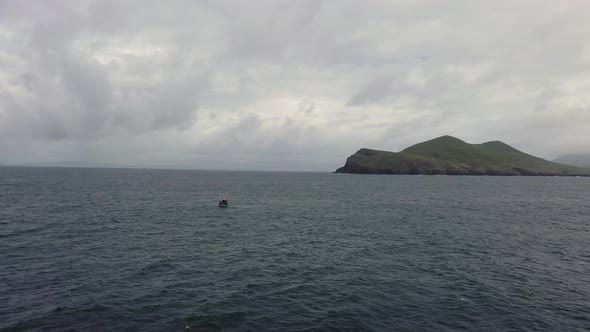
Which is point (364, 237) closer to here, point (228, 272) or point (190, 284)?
point (228, 272)

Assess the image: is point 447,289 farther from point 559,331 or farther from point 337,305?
point 337,305

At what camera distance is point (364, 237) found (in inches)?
2217

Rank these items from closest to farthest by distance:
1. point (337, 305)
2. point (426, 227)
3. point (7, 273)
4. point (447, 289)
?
1. point (337, 305)
2. point (447, 289)
3. point (7, 273)
4. point (426, 227)

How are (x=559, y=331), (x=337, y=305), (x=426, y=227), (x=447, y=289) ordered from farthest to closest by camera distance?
(x=426, y=227) → (x=447, y=289) → (x=337, y=305) → (x=559, y=331)

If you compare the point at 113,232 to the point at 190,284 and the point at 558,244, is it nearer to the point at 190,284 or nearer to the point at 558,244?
the point at 190,284

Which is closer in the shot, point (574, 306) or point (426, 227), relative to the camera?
point (574, 306)

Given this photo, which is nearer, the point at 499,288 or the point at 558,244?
the point at 499,288

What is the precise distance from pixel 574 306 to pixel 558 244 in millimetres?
28252

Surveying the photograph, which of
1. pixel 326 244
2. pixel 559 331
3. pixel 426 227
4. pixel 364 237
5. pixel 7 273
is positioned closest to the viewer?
pixel 559 331

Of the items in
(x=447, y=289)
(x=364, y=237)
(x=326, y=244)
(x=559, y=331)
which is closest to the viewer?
(x=559, y=331)

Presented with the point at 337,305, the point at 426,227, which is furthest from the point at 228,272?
the point at 426,227

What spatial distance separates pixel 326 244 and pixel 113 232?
36.6 m

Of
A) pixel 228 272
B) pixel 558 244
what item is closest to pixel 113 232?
pixel 228 272

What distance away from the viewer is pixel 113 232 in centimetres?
5781
